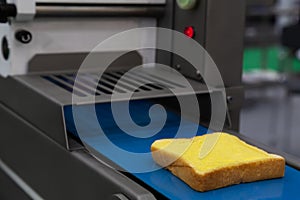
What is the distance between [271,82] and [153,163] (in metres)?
3.16

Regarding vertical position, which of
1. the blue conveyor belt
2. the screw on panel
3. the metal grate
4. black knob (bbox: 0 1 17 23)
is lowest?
the blue conveyor belt

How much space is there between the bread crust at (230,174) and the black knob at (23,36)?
0.57m

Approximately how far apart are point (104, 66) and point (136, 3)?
0.19m

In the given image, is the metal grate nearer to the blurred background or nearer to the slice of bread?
the slice of bread

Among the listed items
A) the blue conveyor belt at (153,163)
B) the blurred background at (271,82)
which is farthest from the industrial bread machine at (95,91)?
the blurred background at (271,82)

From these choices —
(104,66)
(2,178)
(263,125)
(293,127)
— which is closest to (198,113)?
(104,66)

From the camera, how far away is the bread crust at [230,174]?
0.76m

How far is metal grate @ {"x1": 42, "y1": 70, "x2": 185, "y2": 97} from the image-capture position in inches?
41.6

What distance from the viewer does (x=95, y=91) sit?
1.05 m

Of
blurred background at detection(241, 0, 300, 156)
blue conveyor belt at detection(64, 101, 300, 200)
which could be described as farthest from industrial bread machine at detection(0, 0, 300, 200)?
blurred background at detection(241, 0, 300, 156)

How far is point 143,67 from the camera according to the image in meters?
1.34

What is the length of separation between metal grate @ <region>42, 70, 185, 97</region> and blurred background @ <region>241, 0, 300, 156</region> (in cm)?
211

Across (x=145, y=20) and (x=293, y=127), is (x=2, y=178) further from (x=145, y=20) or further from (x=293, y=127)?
(x=293, y=127)

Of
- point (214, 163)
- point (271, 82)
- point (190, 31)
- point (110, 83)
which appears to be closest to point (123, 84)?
point (110, 83)
